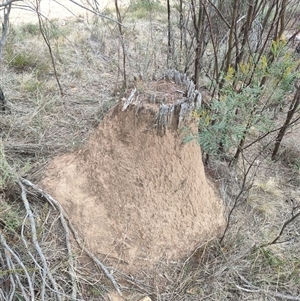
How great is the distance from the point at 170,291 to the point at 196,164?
660mm

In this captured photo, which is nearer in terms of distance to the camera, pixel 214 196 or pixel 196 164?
pixel 196 164

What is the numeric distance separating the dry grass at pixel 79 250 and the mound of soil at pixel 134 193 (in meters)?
0.10

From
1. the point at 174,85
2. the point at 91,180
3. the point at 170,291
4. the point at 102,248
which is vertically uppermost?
Result: the point at 174,85

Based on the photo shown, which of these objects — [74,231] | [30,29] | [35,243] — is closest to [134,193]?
[74,231]

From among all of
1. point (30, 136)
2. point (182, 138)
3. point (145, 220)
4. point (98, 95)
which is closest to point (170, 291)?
point (145, 220)

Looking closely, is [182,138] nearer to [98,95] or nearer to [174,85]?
[174,85]

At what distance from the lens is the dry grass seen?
1786 millimetres

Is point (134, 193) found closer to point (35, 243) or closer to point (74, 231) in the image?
point (74, 231)

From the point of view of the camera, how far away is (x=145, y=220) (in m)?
1.89

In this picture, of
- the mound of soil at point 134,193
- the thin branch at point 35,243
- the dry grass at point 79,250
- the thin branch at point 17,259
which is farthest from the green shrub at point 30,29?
the thin branch at point 17,259

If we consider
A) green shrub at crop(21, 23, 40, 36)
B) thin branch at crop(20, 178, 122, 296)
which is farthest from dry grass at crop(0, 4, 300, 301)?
green shrub at crop(21, 23, 40, 36)

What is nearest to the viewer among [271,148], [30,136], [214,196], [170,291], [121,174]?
[170,291]

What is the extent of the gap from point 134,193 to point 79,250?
384mm

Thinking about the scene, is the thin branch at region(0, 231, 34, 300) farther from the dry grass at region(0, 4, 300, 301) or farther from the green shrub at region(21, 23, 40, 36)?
the green shrub at region(21, 23, 40, 36)
